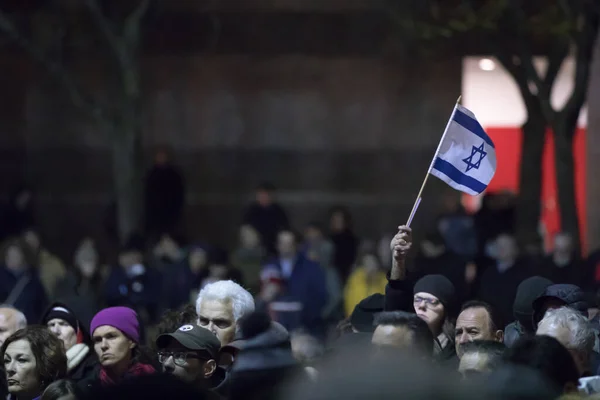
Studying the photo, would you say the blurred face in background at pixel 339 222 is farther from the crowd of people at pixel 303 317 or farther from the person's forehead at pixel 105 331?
the person's forehead at pixel 105 331

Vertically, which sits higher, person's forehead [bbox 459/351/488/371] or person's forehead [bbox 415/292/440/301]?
person's forehead [bbox 415/292/440/301]

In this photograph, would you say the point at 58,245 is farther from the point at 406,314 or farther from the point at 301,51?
the point at 406,314

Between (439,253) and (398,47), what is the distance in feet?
23.2

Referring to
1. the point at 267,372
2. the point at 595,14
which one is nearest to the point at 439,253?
the point at 595,14

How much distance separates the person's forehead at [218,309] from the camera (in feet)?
24.9

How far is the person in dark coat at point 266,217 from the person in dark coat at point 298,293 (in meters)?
2.74

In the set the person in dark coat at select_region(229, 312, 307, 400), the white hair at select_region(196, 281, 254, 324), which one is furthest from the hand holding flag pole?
the person in dark coat at select_region(229, 312, 307, 400)

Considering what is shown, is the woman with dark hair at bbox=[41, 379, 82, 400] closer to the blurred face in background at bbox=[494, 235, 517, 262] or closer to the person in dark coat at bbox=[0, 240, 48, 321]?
A: the person in dark coat at bbox=[0, 240, 48, 321]

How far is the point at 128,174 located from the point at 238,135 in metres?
4.06

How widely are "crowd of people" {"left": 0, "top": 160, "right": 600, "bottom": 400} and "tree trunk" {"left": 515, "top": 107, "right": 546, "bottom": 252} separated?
0.35 meters

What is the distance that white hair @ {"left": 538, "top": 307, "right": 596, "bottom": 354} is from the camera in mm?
6346

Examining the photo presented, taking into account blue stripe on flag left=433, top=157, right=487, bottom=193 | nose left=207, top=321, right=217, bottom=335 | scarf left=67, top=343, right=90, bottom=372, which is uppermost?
blue stripe on flag left=433, top=157, right=487, bottom=193

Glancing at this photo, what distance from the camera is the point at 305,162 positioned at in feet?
74.5

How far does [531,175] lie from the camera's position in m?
18.6
